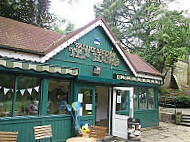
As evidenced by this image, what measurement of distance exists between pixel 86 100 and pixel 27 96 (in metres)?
2.70

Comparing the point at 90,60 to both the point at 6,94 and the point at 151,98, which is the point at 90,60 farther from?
the point at 151,98

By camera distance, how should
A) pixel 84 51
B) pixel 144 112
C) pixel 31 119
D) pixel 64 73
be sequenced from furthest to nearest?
pixel 144 112 → pixel 84 51 → pixel 64 73 → pixel 31 119

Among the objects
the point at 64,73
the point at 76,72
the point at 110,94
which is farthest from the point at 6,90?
the point at 110,94

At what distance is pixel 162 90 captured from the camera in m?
21.6

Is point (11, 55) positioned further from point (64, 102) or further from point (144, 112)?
point (144, 112)

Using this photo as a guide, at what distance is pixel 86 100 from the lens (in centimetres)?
826

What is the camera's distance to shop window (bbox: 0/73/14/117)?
5906 millimetres

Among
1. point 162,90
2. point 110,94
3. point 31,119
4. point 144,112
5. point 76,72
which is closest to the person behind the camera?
point 31,119

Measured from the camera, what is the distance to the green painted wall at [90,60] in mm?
7551

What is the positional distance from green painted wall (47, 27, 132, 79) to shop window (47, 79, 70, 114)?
0.78m

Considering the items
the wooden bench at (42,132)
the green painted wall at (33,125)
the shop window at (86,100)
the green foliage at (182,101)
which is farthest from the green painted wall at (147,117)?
the green foliage at (182,101)

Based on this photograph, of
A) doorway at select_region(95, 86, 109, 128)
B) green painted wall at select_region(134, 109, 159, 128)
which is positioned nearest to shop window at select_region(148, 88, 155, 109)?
green painted wall at select_region(134, 109, 159, 128)

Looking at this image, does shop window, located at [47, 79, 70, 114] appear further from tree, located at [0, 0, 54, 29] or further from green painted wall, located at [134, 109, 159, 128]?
tree, located at [0, 0, 54, 29]

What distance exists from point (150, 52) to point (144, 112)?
7561 millimetres
